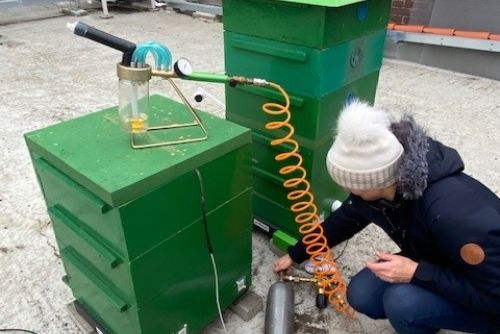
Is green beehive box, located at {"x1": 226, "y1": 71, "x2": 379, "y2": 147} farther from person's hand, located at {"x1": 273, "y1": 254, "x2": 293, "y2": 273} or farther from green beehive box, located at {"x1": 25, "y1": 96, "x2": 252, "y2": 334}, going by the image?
person's hand, located at {"x1": 273, "y1": 254, "x2": 293, "y2": 273}

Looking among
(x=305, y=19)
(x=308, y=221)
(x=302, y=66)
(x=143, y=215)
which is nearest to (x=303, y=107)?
(x=302, y=66)

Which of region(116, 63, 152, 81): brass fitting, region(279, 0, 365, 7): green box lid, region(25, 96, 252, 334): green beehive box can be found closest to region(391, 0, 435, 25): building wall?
region(279, 0, 365, 7): green box lid

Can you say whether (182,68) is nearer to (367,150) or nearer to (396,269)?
(367,150)

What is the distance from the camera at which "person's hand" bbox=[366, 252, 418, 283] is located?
141cm

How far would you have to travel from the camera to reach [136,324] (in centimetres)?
138

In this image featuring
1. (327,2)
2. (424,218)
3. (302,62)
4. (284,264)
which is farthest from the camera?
(284,264)

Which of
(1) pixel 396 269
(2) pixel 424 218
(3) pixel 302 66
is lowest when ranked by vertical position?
(1) pixel 396 269

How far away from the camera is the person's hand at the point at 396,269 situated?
55.5 inches

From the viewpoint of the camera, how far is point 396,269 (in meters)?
1.41

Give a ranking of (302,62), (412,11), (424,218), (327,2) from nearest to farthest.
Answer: (424,218) → (327,2) → (302,62) → (412,11)

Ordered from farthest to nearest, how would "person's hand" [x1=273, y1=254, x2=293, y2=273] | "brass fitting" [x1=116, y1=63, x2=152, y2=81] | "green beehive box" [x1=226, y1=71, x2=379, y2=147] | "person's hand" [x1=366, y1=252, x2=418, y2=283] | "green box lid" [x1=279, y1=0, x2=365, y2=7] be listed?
1. "person's hand" [x1=273, y1=254, x2=293, y2=273]
2. "green beehive box" [x1=226, y1=71, x2=379, y2=147]
3. "green box lid" [x1=279, y1=0, x2=365, y2=7]
4. "person's hand" [x1=366, y1=252, x2=418, y2=283]
5. "brass fitting" [x1=116, y1=63, x2=152, y2=81]

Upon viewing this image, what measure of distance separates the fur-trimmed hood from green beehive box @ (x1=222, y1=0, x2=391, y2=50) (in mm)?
498

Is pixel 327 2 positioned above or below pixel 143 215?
above

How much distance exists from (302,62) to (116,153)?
810 millimetres
